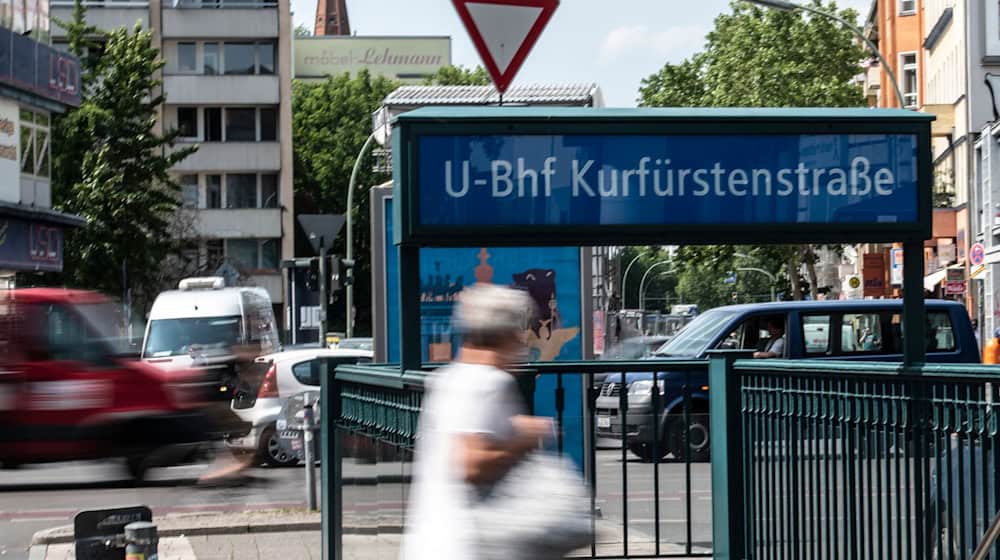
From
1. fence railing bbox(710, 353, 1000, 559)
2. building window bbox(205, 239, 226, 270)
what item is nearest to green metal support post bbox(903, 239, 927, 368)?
fence railing bbox(710, 353, 1000, 559)

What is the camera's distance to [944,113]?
55.1 m

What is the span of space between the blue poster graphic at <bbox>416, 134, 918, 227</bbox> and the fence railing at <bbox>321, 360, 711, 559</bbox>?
994 millimetres

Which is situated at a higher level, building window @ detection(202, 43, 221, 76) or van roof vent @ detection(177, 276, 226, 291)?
building window @ detection(202, 43, 221, 76)

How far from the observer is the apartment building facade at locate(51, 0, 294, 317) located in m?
69.1

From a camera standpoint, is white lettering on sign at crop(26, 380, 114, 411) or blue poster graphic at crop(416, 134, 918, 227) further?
white lettering on sign at crop(26, 380, 114, 411)

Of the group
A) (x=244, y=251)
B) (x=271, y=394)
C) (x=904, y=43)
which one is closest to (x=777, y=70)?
(x=904, y=43)

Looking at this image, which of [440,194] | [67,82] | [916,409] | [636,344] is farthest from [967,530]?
[67,82]

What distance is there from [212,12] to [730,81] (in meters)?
21.5

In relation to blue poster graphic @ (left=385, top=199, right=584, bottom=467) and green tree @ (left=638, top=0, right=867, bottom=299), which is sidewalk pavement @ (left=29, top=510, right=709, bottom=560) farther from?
green tree @ (left=638, top=0, right=867, bottom=299)

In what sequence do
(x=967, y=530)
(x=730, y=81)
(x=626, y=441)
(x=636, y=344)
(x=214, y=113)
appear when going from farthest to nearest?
1. (x=214, y=113)
2. (x=730, y=81)
3. (x=636, y=344)
4. (x=626, y=441)
5. (x=967, y=530)

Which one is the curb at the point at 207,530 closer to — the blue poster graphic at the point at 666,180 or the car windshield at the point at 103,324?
the car windshield at the point at 103,324

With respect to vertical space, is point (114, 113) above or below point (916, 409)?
above

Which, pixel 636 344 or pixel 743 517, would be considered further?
pixel 636 344

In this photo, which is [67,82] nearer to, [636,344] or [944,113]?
[636,344]
